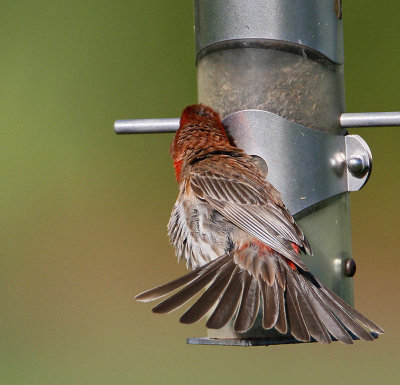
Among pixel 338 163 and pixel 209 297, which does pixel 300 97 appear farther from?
pixel 209 297

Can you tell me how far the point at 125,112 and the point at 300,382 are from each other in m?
2.56

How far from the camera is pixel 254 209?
588 centimetres

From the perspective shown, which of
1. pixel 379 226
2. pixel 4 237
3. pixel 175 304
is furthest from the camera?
pixel 4 237

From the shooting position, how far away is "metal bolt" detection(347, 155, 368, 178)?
6.46 meters

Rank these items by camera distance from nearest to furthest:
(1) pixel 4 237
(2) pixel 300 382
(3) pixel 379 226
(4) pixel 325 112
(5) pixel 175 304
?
(5) pixel 175 304, (4) pixel 325 112, (2) pixel 300 382, (3) pixel 379 226, (1) pixel 4 237

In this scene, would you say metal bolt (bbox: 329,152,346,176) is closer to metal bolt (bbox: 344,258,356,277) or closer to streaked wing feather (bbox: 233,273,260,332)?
metal bolt (bbox: 344,258,356,277)

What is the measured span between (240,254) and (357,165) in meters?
0.95

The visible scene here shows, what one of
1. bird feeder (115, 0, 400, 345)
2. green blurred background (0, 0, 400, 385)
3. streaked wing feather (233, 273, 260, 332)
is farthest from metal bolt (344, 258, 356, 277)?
green blurred background (0, 0, 400, 385)

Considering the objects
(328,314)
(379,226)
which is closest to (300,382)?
(379,226)

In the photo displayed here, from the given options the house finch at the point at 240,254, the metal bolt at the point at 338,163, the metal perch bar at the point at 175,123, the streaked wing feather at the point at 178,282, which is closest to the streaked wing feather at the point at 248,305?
the house finch at the point at 240,254

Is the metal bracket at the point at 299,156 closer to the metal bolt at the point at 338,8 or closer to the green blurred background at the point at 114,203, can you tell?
the metal bolt at the point at 338,8

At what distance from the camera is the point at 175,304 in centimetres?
551

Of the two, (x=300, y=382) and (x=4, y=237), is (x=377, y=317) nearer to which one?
(x=300, y=382)

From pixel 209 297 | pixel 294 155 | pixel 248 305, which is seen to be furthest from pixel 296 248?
pixel 294 155
